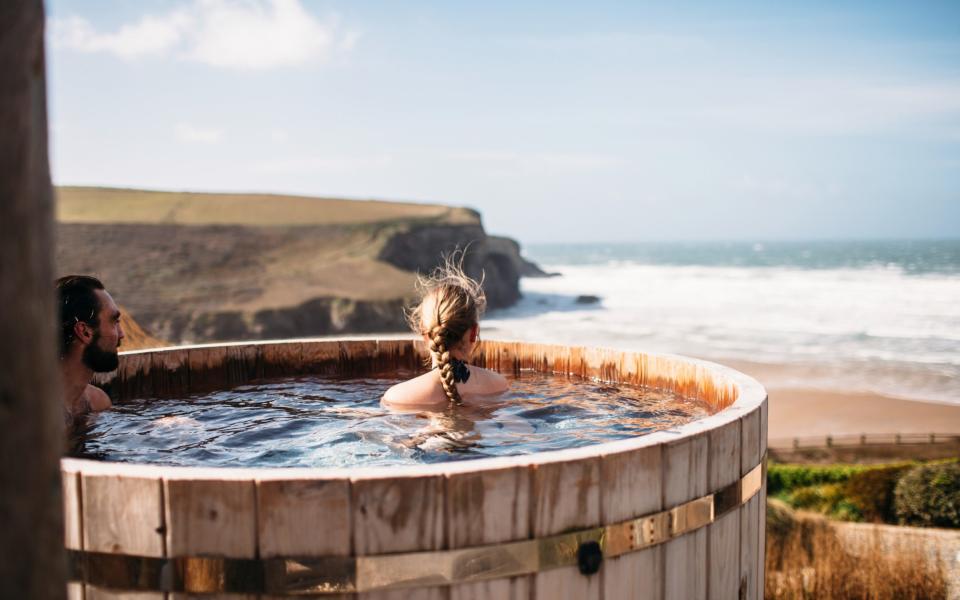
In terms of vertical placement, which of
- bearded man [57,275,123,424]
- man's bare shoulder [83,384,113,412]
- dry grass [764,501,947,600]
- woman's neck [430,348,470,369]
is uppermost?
bearded man [57,275,123,424]

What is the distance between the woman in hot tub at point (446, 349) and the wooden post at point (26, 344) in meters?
2.98

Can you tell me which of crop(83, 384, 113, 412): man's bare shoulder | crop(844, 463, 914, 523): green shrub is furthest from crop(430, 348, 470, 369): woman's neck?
crop(844, 463, 914, 523): green shrub

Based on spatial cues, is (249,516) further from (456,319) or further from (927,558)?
(927,558)

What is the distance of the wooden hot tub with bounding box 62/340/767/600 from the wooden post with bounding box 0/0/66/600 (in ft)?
2.57

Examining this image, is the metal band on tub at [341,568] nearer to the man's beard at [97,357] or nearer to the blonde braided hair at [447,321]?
the man's beard at [97,357]

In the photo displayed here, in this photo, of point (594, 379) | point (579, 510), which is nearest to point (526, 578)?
point (579, 510)

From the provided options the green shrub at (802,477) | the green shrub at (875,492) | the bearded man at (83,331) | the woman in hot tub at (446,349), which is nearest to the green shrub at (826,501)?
the green shrub at (875,492)

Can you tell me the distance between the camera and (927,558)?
8664 millimetres

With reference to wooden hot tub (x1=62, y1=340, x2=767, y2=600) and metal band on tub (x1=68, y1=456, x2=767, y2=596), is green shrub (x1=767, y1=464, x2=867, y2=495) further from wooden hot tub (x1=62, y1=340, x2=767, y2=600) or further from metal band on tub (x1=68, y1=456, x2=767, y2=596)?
metal band on tub (x1=68, y1=456, x2=767, y2=596)

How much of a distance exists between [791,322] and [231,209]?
45.8 meters

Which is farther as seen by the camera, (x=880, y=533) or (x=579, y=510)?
(x=880, y=533)

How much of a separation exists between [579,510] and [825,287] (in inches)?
2135

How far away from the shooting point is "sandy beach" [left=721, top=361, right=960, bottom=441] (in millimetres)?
19266

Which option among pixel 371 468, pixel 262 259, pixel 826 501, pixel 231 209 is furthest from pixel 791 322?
pixel 231 209
